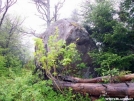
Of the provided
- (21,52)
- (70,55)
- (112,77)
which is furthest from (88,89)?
(21,52)

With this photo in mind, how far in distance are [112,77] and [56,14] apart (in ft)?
41.5

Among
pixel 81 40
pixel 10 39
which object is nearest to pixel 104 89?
pixel 81 40

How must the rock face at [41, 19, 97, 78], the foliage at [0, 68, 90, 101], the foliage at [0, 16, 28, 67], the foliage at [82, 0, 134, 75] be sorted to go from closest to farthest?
the foliage at [0, 68, 90, 101] < the foliage at [82, 0, 134, 75] < the rock face at [41, 19, 97, 78] < the foliage at [0, 16, 28, 67]

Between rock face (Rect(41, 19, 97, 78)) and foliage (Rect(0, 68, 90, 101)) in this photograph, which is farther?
rock face (Rect(41, 19, 97, 78))

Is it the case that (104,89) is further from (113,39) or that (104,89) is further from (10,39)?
(10,39)

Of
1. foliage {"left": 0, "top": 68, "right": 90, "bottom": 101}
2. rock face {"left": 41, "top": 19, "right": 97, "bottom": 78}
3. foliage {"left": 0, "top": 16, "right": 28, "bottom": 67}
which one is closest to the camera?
foliage {"left": 0, "top": 68, "right": 90, "bottom": 101}

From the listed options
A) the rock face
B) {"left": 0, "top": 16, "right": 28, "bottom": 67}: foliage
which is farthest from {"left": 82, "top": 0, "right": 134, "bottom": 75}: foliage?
{"left": 0, "top": 16, "right": 28, "bottom": 67}: foliage

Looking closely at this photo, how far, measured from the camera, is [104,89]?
6.65 m

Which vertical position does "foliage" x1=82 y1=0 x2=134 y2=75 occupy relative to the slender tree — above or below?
below

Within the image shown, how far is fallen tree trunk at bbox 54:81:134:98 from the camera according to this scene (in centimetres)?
607

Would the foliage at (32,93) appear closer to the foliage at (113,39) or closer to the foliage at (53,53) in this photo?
the foliage at (53,53)

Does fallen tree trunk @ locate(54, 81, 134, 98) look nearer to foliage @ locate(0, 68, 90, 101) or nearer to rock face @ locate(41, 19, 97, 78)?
foliage @ locate(0, 68, 90, 101)

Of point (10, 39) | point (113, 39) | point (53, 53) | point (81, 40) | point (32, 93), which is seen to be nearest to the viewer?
point (32, 93)

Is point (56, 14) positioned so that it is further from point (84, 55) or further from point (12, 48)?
Result: point (84, 55)
